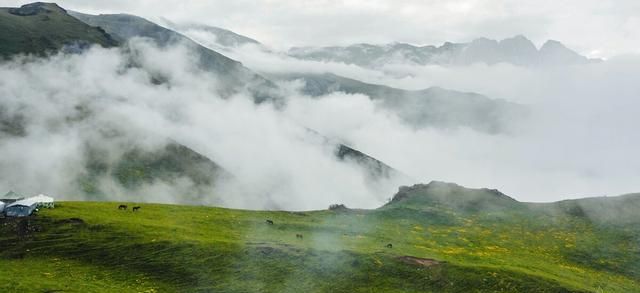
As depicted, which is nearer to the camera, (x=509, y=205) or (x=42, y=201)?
(x=42, y=201)

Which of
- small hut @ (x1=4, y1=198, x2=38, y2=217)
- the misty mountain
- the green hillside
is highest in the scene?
the misty mountain

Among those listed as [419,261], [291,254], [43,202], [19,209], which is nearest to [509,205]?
[419,261]

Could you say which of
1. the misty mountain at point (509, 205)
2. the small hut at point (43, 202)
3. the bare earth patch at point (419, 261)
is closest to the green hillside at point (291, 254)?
the bare earth patch at point (419, 261)

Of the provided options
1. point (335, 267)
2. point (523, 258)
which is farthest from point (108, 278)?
point (523, 258)

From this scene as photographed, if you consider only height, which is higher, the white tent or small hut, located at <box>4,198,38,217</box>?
the white tent

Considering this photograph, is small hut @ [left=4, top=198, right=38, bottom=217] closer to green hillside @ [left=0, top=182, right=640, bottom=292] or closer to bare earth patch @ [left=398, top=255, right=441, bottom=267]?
green hillside @ [left=0, top=182, right=640, bottom=292]

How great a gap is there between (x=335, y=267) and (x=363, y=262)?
467cm

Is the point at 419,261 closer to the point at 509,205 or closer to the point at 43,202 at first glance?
the point at 43,202

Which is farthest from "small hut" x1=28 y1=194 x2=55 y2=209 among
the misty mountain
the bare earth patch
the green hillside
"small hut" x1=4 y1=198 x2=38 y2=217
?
the misty mountain

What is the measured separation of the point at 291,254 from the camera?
8119 cm

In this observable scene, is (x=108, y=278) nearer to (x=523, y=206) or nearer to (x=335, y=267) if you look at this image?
(x=335, y=267)

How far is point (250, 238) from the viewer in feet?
293

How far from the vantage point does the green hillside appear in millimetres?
71938

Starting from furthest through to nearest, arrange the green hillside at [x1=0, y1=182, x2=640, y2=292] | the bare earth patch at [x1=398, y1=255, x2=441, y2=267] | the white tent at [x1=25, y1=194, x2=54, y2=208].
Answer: the white tent at [x1=25, y1=194, x2=54, y2=208]
the bare earth patch at [x1=398, y1=255, x2=441, y2=267]
the green hillside at [x1=0, y1=182, x2=640, y2=292]
